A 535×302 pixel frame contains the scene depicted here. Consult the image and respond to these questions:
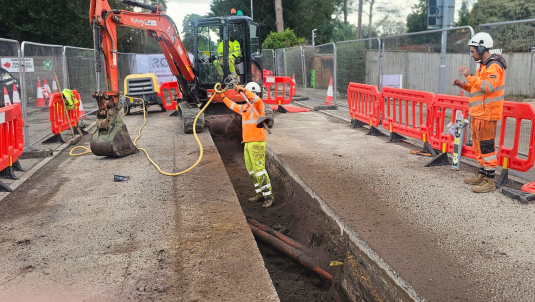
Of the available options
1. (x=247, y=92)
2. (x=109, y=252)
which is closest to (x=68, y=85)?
(x=247, y=92)

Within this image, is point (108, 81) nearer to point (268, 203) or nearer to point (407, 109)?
point (268, 203)

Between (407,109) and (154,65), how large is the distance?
758 inches

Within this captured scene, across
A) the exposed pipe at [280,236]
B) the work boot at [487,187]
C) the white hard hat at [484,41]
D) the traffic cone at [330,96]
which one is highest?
the white hard hat at [484,41]

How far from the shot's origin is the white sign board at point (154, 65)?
963 inches

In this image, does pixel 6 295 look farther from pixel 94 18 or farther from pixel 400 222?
pixel 94 18

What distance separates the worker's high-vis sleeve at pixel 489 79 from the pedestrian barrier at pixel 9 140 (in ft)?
22.2

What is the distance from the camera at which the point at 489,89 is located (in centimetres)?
551

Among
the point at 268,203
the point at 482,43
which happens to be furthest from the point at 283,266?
the point at 482,43

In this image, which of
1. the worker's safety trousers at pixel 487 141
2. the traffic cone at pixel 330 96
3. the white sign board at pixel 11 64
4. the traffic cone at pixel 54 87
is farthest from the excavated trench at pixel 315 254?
the traffic cone at pixel 330 96

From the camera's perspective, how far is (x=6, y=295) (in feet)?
11.6

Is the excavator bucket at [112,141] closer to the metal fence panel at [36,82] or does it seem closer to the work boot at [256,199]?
the metal fence panel at [36,82]

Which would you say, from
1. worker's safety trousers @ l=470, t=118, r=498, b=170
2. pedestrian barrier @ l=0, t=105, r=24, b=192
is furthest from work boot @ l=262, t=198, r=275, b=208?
pedestrian barrier @ l=0, t=105, r=24, b=192

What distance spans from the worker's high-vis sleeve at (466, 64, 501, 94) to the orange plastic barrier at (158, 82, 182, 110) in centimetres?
1073

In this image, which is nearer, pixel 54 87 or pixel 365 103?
pixel 365 103
